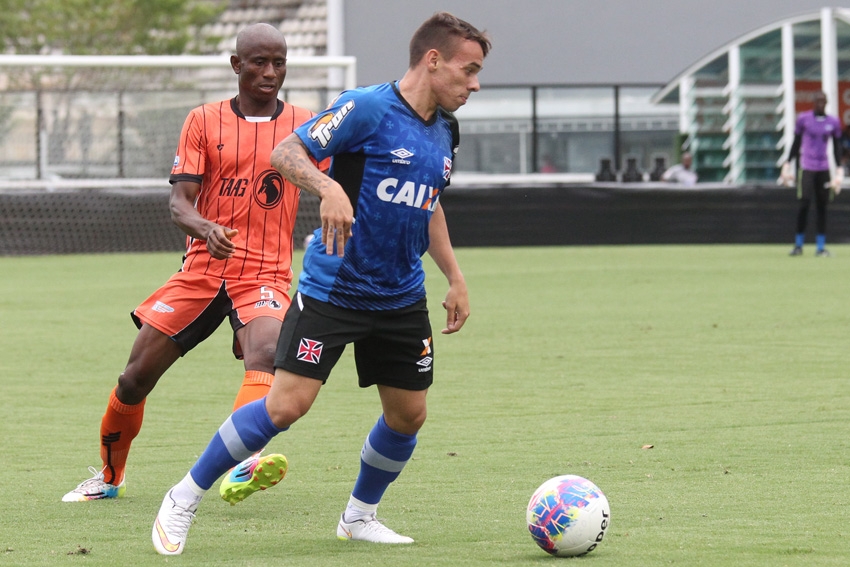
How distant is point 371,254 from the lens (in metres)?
4.78

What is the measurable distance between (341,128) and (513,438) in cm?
288

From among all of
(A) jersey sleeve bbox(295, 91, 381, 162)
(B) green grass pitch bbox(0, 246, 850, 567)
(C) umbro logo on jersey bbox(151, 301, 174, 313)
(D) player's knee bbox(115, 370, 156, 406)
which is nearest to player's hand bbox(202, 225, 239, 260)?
(C) umbro logo on jersey bbox(151, 301, 174, 313)

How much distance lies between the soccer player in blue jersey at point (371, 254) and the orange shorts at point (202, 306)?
97 cm

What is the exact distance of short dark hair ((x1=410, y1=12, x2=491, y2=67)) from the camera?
4.73 m

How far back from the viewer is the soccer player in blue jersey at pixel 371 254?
4.73m

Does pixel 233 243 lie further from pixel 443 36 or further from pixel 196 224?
pixel 443 36

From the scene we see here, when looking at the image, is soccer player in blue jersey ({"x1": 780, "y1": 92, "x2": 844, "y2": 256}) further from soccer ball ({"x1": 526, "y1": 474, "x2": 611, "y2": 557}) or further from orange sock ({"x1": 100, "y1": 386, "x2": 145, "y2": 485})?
soccer ball ({"x1": 526, "y1": 474, "x2": 611, "y2": 557})

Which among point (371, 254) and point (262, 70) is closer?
point (371, 254)

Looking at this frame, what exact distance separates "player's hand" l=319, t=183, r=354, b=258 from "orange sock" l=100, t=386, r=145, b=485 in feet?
6.27

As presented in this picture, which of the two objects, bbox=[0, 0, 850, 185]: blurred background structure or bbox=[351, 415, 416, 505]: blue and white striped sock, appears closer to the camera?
bbox=[351, 415, 416, 505]: blue and white striped sock

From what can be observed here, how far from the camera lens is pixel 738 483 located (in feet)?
19.2

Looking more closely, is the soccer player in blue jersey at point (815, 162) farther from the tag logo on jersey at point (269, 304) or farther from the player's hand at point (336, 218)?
the player's hand at point (336, 218)

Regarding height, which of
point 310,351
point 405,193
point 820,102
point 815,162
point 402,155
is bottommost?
point 310,351

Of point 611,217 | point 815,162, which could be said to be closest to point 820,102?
point 815,162
